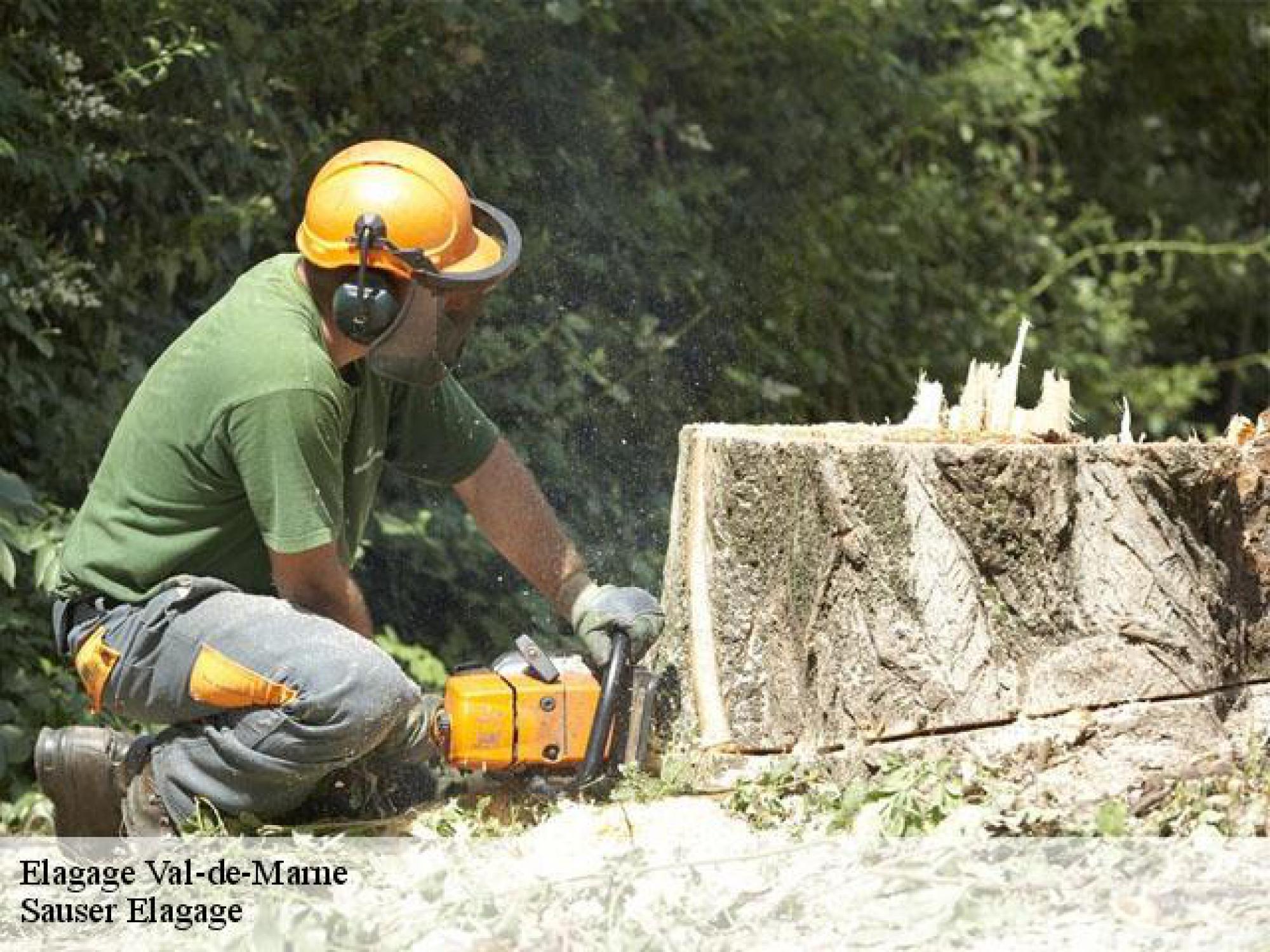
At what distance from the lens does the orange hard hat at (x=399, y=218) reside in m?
3.46

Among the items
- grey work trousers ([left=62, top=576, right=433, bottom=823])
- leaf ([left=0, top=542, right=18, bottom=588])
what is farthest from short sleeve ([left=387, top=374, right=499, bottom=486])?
leaf ([left=0, top=542, right=18, bottom=588])

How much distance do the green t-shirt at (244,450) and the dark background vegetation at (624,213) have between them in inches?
25.9

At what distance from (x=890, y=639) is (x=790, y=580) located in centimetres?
25

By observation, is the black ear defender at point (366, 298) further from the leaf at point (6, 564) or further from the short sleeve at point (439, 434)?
the leaf at point (6, 564)

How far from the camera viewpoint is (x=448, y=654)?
5.55 metres

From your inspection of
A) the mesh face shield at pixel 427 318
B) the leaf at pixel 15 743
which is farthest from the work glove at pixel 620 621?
the leaf at pixel 15 743

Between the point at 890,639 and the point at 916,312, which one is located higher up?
the point at 916,312

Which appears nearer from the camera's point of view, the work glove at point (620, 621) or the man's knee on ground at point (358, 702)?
the man's knee on ground at point (358, 702)

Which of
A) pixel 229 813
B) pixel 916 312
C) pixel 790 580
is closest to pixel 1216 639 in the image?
pixel 790 580

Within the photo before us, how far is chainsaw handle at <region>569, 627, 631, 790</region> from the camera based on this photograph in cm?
361

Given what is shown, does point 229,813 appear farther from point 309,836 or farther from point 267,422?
point 267,422

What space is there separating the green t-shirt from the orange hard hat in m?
0.15

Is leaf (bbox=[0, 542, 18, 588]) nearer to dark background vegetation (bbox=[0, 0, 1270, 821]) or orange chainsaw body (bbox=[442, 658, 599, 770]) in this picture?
dark background vegetation (bbox=[0, 0, 1270, 821])

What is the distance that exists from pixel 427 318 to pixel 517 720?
0.81 metres
